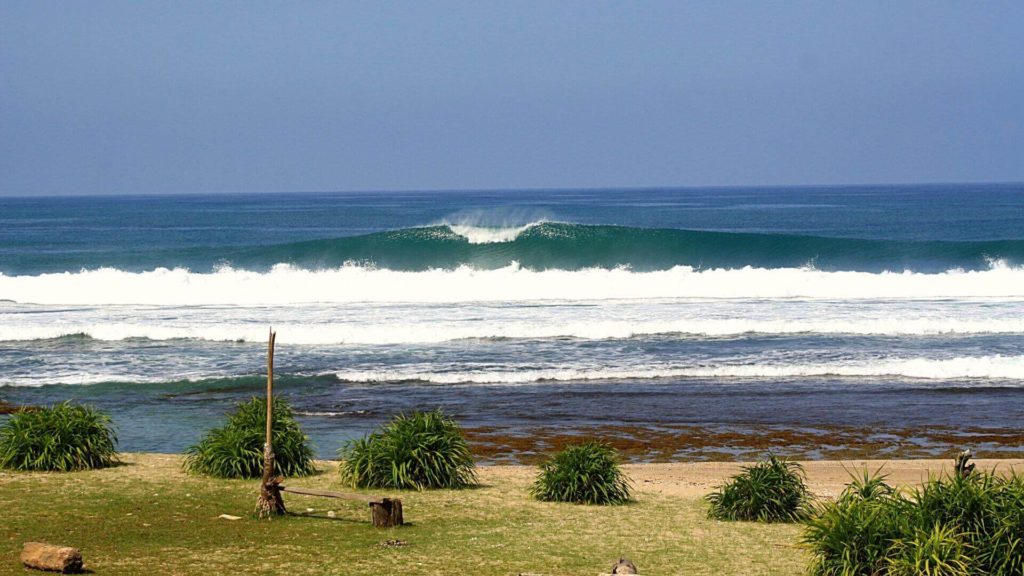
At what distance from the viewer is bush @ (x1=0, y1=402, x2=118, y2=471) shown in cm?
1215

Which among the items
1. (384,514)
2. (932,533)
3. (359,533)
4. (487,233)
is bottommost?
(359,533)

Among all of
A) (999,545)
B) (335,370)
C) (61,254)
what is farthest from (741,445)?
(61,254)

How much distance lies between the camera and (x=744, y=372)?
21.0 m

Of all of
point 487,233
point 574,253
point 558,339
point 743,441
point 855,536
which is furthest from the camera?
point 487,233

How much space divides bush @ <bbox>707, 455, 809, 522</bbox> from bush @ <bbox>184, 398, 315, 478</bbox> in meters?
4.52

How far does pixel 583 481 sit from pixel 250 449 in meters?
3.59

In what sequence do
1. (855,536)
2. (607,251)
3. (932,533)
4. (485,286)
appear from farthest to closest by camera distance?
(607,251) < (485,286) < (855,536) < (932,533)

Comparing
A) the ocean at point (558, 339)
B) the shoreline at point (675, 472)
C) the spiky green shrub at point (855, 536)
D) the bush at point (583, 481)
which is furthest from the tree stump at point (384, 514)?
the ocean at point (558, 339)

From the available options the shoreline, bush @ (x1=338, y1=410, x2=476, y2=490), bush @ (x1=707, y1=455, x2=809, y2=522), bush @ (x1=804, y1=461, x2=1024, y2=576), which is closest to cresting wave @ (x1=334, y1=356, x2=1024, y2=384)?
the shoreline

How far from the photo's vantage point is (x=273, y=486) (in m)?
10.1

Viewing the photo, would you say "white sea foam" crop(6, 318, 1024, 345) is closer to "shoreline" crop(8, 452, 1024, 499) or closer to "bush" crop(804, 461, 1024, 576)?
"shoreline" crop(8, 452, 1024, 499)

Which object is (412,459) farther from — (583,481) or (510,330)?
(510,330)

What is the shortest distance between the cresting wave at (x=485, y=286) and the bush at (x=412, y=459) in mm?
22677

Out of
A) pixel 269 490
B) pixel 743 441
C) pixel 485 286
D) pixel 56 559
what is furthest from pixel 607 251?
pixel 56 559
